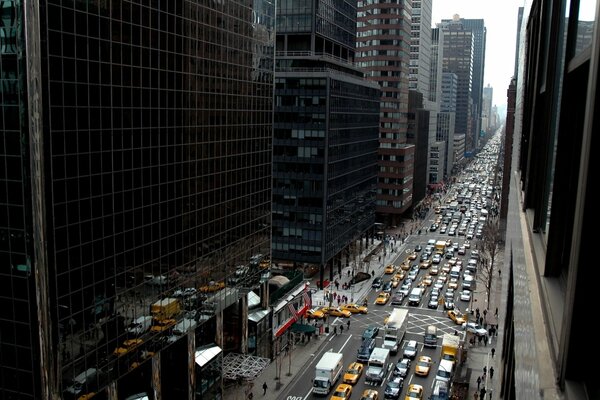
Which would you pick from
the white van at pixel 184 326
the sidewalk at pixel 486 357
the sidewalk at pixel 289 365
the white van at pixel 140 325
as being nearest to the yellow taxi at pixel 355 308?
the sidewalk at pixel 289 365

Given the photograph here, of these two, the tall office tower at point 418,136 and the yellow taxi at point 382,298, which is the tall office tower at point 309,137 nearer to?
the yellow taxi at point 382,298

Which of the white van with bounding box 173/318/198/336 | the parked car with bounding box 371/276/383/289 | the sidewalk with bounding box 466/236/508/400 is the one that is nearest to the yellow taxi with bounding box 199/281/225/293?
the white van with bounding box 173/318/198/336

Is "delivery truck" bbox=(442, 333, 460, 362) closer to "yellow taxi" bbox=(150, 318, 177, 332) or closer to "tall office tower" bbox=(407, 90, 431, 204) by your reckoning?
"yellow taxi" bbox=(150, 318, 177, 332)

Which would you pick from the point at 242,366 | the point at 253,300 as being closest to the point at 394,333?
the point at 253,300

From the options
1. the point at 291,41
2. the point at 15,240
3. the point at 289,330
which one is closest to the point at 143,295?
the point at 15,240

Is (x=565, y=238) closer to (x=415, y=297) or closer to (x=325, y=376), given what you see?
(x=325, y=376)
